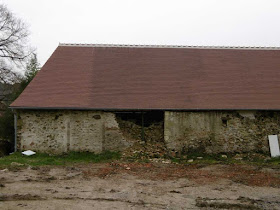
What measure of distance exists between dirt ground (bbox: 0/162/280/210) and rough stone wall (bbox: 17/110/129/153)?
1.81 m

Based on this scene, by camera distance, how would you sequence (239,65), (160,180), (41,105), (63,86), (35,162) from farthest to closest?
(239,65), (63,86), (41,105), (35,162), (160,180)

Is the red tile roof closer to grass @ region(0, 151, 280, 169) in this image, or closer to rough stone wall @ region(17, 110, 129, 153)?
rough stone wall @ region(17, 110, 129, 153)

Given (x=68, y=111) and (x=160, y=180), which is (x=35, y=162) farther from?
(x=160, y=180)

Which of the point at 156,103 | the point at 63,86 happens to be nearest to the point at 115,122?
the point at 156,103

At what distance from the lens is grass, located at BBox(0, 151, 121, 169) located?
1062 centimetres

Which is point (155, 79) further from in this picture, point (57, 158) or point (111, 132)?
point (57, 158)

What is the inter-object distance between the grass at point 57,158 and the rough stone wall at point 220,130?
8.58 ft

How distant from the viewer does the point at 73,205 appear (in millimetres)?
5941

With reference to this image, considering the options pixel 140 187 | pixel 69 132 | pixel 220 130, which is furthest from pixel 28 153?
pixel 220 130

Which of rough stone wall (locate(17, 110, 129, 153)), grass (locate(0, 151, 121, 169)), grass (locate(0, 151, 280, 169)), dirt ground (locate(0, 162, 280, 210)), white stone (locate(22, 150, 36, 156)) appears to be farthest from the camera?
rough stone wall (locate(17, 110, 129, 153))

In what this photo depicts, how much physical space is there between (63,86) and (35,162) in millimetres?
3801

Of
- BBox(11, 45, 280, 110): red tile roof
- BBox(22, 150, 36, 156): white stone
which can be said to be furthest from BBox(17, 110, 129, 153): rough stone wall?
BBox(11, 45, 280, 110): red tile roof

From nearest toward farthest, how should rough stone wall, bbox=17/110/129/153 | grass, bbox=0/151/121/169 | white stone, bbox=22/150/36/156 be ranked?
grass, bbox=0/151/121/169 < white stone, bbox=22/150/36/156 < rough stone wall, bbox=17/110/129/153

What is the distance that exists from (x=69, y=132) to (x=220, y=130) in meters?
6.34
